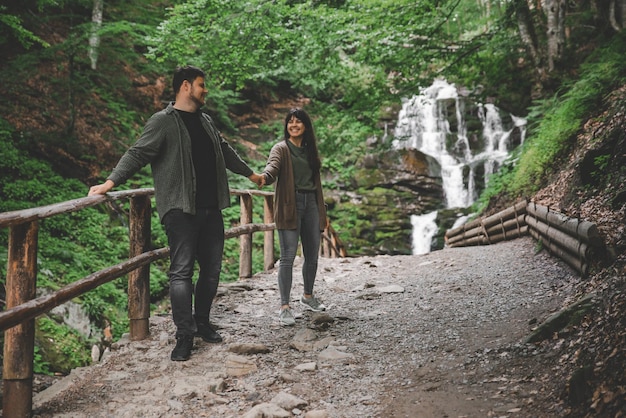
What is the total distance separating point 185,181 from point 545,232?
511 centimetres

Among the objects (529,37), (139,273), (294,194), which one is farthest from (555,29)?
(139,273)

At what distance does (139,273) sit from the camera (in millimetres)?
4043

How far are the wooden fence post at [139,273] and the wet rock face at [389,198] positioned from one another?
41.4 ft

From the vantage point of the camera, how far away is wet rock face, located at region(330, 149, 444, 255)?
55.2 ft

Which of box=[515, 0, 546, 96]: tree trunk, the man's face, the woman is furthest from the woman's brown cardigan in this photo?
box=[515, 0, 546, 96]: tree trunk

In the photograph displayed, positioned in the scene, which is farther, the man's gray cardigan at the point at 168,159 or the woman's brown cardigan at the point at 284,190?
the woman's brown cardigan at the point at 284,190

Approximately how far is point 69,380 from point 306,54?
847 cm

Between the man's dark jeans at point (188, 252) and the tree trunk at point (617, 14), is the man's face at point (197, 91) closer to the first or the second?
the man's dark jeans at point (188, 252)

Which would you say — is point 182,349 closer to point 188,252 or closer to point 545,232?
point 188,252

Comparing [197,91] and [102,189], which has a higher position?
[197,91]

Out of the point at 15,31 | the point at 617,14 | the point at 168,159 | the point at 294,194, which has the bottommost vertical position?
the point at 294,194

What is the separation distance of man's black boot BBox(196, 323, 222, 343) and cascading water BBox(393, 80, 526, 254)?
1315cm

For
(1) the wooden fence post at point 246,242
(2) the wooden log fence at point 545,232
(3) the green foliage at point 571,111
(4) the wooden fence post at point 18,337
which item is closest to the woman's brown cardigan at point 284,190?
(4) the wooden fence post at point 18,337

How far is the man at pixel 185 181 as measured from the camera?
11.4 ft
